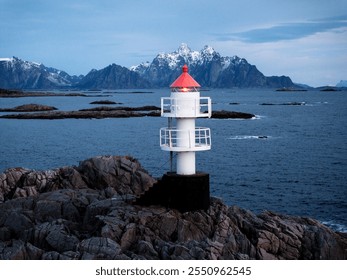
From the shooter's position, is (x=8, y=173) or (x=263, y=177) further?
(x=263, y=177)

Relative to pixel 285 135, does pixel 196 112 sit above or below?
above

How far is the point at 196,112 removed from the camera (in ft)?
56.6

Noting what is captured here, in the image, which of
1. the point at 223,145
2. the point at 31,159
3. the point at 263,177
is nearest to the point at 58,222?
the point at 263,177

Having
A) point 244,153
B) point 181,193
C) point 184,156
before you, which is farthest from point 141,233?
point 244,153

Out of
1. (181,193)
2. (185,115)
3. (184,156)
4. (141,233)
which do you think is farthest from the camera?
(184,156)

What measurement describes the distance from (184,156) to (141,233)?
127 inches

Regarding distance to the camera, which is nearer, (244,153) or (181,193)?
(181,193)

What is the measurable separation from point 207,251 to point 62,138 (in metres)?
47.1

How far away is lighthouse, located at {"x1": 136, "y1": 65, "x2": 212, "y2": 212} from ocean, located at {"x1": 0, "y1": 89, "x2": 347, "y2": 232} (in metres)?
8.75

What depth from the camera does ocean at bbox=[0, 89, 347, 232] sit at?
2889 cm

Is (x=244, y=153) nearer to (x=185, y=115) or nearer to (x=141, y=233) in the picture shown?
(x=185, y=115)

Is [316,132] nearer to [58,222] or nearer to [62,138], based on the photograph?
→ [62,138]

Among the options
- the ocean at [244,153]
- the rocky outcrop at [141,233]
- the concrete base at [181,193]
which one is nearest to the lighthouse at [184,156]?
the concrete base at [181,193]

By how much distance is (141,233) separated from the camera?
52.2ft
